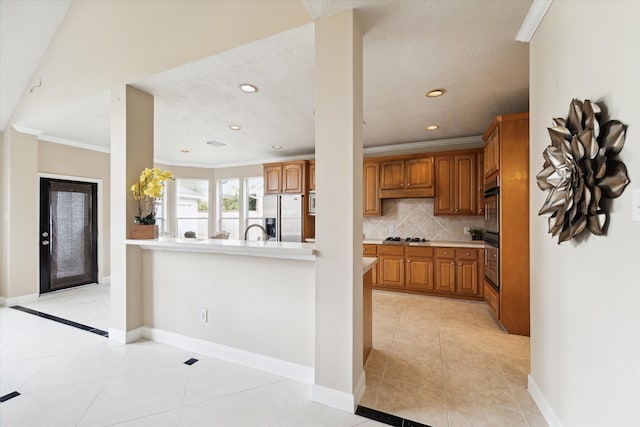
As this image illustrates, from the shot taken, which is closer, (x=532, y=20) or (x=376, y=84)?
(x=532, y=20)

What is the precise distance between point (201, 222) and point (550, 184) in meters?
6.99

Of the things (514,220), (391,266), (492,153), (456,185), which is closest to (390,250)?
(391,266)

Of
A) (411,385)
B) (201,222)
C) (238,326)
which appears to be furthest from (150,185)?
(201,222)

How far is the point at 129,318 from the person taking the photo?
2697 millimetres

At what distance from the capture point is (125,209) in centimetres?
270

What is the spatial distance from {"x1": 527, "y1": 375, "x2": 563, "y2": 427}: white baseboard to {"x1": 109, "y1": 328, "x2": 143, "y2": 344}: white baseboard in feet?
11.3

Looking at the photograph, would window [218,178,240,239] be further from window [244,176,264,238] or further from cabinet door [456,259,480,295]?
cabinet door [456,259,480,295]

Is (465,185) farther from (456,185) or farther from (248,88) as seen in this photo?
(248,88)

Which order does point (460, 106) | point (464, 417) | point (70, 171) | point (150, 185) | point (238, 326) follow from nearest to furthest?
point (464, 417) → point (238, 326) → point (150, 185) → point (460, 106) → point (70, 171)

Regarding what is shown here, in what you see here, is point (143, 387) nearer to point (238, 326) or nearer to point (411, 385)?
point (238, 326)

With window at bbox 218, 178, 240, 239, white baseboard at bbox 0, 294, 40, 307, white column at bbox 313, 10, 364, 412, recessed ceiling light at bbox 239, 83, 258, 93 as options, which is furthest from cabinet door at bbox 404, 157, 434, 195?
white baseboard at bbox 0, 294, 40, 307

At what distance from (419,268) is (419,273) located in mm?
79

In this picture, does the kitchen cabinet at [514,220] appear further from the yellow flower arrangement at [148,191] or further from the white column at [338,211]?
the yellow flower arrangement at [148,191]

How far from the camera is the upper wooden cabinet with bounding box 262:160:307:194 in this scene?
541 centimetres
